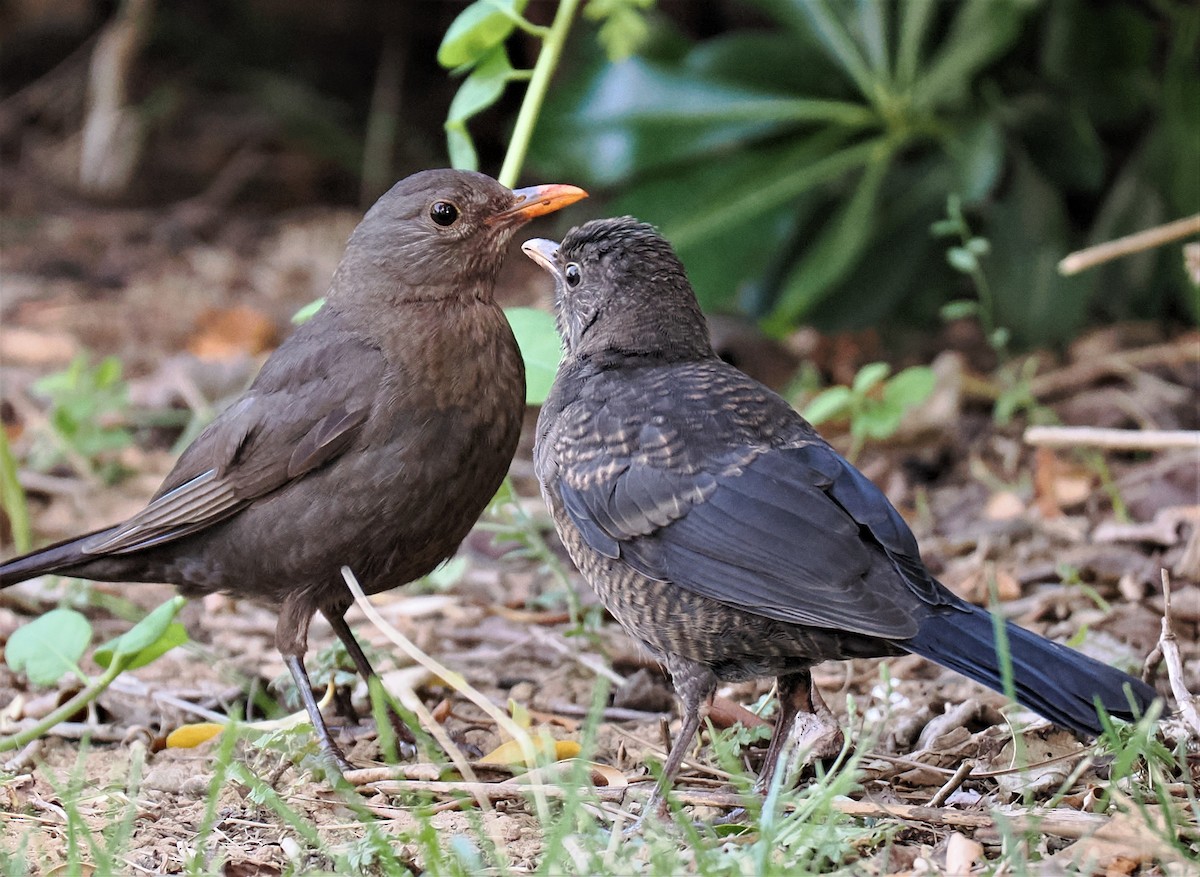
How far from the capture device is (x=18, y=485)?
5176 millimetres

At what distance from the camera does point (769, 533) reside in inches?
131

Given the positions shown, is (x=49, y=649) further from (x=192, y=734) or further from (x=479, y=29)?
(x=479, y=29)

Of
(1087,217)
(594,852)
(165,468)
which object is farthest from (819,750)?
(1087,217)

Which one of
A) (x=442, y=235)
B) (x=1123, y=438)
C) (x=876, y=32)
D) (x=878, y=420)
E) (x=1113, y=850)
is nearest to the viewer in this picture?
(x=1113, y=850)

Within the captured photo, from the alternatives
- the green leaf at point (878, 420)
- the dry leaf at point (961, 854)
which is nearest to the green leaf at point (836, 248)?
the green leaf at point (878, 420)

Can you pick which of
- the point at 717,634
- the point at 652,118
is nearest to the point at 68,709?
the point at 717,634

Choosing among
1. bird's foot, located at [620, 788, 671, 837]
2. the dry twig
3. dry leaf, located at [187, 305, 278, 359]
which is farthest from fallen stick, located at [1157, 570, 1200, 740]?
dry leaf, located at [187, 305, 278, 359]

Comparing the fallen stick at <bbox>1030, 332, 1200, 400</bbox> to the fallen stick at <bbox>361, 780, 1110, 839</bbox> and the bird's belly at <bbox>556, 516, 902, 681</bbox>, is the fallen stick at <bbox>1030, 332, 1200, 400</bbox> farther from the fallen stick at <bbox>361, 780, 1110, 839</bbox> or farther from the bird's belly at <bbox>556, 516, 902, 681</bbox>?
the fallen stick at <bbox>361, 780, 1110, 839</bbox>

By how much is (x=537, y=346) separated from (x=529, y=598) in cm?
98

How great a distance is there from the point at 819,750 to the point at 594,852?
0.84 m

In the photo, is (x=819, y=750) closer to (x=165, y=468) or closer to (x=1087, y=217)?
(x=165, y=468)

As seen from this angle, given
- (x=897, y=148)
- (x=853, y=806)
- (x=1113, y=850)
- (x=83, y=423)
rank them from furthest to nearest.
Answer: (x=897, y=148)
(x=83, y=423)
(x=853, y=806)
(x=1113, y=850)

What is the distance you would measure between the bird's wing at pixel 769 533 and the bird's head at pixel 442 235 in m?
0.80

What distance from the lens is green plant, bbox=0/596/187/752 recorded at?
3688mm
